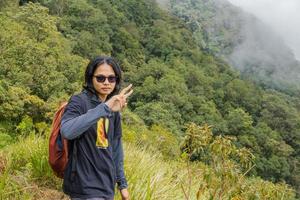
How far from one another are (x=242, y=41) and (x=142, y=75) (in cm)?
8208

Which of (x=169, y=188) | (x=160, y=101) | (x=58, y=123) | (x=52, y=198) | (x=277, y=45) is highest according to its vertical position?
(x=277, y=45)

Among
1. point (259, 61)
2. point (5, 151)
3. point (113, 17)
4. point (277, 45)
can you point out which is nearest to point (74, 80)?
point (5, 151)

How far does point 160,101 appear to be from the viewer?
55.6 meters

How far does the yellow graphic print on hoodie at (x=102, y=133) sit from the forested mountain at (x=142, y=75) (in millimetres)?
18670

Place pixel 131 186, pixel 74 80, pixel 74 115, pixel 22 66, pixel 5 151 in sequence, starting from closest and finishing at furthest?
pixel 74 115
pixel 131 186
pixel 5 151
pixel 22 66
pixel 74 80

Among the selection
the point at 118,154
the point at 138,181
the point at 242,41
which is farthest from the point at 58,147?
the point at 242,41

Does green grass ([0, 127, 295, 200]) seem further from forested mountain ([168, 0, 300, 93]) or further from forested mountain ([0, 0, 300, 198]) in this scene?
forested mountain ([168, 0, 300, 93])

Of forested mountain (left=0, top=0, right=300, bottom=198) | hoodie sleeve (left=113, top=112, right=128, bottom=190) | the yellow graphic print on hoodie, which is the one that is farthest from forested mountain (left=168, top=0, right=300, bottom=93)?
the yellow graphic print on hoodie

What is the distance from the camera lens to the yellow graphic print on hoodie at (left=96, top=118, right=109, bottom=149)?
2531 mm

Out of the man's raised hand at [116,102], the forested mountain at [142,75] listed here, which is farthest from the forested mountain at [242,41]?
the man's raised hand at [116,102]

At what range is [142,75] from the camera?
204ft

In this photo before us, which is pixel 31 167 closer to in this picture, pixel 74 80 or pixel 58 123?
pixel 58 123

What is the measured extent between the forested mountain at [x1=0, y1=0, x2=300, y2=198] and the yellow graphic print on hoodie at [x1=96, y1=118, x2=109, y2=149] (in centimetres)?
1867

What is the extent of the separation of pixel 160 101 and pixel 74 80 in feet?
86.8
